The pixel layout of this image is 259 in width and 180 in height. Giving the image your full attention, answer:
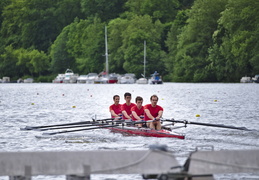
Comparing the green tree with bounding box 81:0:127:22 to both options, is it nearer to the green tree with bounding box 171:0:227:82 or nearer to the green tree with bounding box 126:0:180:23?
the green tree with bounding box 126:0:180:23

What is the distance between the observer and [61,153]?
770cm

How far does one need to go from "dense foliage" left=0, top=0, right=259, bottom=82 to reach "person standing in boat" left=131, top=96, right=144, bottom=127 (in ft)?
163

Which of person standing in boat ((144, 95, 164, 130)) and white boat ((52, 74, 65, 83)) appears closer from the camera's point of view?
person standing in boat ((144, 95, 164, 130))

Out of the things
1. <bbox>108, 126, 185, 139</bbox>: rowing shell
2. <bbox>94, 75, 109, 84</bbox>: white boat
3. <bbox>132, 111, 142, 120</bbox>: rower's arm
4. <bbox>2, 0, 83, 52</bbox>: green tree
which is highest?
<bbox>2, 0, 83, 52</bbox>: green tree

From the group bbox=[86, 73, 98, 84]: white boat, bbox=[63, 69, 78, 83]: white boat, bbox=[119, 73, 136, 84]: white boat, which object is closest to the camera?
bbox=[119, 73, 136, 84]: white boat

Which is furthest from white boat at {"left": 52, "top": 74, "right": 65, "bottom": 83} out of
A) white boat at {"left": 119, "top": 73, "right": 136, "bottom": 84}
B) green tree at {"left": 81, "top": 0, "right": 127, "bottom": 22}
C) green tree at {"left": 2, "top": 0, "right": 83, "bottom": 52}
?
white boat at {"left": 119, "top": 73, "right": 136, "bottom": 84}

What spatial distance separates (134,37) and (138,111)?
75.7 metres

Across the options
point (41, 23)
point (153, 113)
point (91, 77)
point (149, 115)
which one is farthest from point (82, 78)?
point (149, 115)

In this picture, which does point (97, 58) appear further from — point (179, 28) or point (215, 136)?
point (215, 136)

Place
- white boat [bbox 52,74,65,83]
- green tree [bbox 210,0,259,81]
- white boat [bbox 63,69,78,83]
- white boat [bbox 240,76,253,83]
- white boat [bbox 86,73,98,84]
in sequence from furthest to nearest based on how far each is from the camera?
white boat [bbox 52,74,65,83] < white boat [bbox 63,69,78,83] < white boat [bbox 86,73,98,84] < white boat [bbox 240,76,253,83] < green tree [bbox 210,0,259,81]

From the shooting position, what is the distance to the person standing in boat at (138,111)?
18.2 meters

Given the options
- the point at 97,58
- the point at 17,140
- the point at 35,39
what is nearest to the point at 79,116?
the point at 17,140

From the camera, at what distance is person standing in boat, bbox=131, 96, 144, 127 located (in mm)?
18183

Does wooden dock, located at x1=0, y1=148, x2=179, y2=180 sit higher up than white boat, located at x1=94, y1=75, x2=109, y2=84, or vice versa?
white boat, located at x1=94, y1=75, x2=109, y2=84
